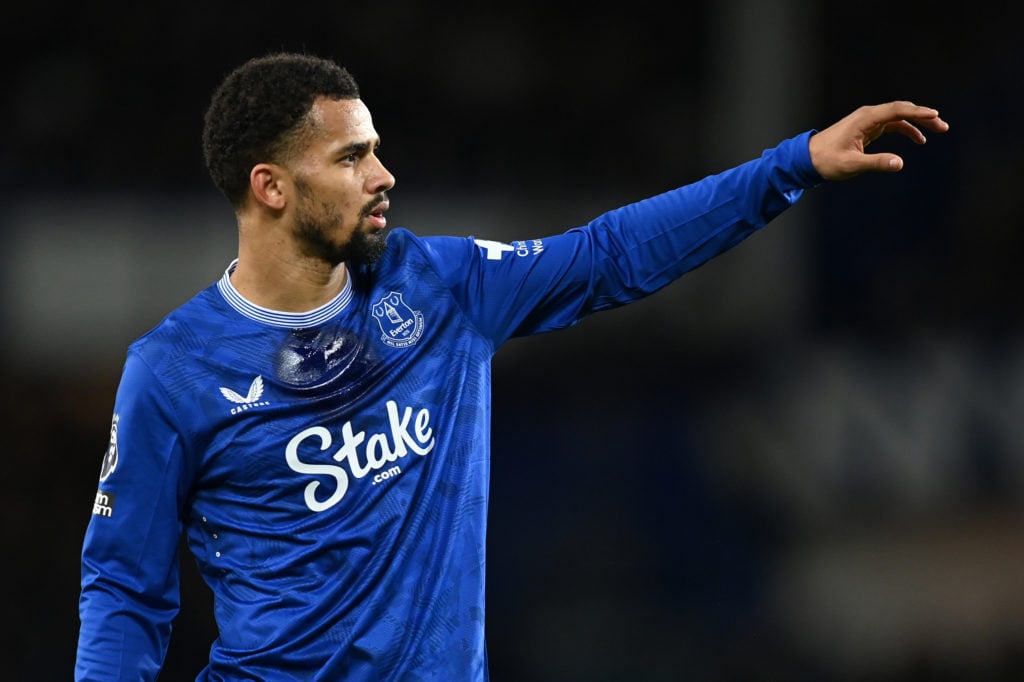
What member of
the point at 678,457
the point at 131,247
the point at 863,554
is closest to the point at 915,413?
the point at 863,554

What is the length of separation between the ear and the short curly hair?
0.07ft

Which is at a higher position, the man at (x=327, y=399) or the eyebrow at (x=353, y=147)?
the eyebrow at (x=353, y=147)

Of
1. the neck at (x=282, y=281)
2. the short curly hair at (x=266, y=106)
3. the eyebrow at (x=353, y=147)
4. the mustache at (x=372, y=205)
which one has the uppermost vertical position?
the short curly hair at (x=266, y=106)

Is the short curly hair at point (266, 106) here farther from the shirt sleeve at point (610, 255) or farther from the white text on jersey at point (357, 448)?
the white text on jersey at point (357, 448)

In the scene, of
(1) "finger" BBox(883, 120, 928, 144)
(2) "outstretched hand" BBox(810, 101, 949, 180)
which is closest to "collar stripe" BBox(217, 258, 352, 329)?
(2) "outstretched hand" BBox(810, 101, 949, 180)

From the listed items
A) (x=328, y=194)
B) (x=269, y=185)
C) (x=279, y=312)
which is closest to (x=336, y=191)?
(x=328, y=194)

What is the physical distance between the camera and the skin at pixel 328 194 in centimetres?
271

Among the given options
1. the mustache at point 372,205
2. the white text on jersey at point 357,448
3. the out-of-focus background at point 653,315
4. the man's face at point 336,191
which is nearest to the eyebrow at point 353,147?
the man's face at point 336,191

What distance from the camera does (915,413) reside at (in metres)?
6.05

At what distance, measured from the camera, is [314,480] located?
8.60ft

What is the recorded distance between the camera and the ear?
2.75 m

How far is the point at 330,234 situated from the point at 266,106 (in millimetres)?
301

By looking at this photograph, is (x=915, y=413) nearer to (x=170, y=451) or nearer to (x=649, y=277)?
(x=649, y=277)

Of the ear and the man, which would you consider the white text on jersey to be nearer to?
the man
